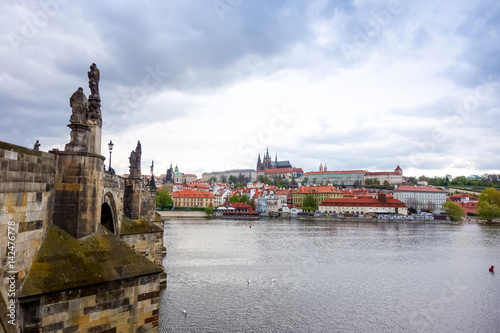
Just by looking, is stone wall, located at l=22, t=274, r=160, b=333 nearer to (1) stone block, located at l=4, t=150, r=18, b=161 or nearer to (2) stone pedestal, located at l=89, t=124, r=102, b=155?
(1) stone block, located at l=4, t=150, r=18, b=161

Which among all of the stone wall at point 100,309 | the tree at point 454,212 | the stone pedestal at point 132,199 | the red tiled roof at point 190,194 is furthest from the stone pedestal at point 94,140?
the red tiled roof at point 190,194

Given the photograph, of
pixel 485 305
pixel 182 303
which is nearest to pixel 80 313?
pixel 182 303

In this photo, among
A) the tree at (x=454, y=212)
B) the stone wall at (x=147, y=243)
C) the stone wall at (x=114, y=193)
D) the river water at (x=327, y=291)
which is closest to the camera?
the stone wall at (x=114, y=193)

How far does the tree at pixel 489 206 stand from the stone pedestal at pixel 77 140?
11869 centimetres

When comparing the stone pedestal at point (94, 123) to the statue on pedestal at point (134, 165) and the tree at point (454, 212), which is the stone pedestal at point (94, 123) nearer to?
the statue on pedestal at point (134, 165)

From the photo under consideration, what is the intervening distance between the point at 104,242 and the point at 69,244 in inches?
41.0

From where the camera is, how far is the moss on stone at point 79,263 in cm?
810

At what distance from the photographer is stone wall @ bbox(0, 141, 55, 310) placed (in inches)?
287

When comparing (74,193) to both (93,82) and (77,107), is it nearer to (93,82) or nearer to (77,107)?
(77,107)

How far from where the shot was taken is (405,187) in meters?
163

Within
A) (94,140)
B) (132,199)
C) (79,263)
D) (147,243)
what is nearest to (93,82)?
(94,140)

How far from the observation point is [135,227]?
20938 millimetres

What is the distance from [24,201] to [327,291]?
69.2 feet

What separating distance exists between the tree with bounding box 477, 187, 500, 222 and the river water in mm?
73766
